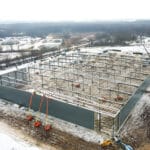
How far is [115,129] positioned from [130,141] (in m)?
1.02

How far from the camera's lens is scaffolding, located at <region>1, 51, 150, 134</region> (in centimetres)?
1364

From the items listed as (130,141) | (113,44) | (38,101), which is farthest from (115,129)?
(113,44)

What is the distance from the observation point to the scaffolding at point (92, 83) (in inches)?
537

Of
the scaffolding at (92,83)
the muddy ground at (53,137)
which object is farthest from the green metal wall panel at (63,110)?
the muddy ground at (53,137)

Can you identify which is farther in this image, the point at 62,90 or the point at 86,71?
the point at 86,71

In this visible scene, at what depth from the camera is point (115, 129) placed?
37.4 feet

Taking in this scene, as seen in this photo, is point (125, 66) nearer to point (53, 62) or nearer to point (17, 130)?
point (53, 62)

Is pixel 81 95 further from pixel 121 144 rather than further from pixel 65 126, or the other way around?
pixel 121 144

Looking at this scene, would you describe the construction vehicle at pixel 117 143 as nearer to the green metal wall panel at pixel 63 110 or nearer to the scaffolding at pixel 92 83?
the scaffolding at pixel 92 83

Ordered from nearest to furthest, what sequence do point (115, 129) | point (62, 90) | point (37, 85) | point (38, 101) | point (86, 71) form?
point (115, 129)
point (38, 101)
point (62, 90)
point (37, 85)
point (86, 71)

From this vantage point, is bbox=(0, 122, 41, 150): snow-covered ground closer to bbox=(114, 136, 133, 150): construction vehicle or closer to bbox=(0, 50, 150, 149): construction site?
bbox=(0, 50, 150, 149): construction site

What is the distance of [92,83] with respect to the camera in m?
17.0

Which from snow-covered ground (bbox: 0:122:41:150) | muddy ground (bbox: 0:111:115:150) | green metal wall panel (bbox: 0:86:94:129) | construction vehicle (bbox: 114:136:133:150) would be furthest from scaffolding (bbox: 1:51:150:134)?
snow-covered ground (bbox: 0:122:41:150)

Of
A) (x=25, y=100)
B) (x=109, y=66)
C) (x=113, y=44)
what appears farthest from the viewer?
(x=113, y=44)
